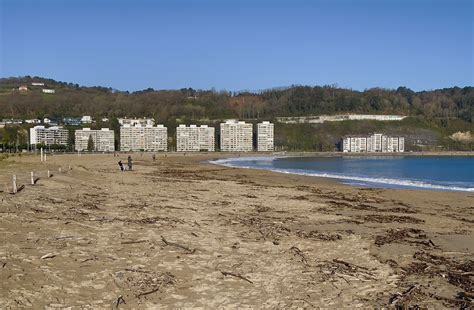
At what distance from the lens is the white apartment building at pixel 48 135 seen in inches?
5487

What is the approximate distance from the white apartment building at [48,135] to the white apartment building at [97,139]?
4.04m

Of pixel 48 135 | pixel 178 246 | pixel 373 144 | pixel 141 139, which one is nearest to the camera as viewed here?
pixel 178 246

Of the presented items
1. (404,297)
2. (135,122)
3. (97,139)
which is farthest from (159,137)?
(404,297)

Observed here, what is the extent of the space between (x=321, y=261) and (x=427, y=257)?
2.14m

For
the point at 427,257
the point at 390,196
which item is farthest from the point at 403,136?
the point at 427,257

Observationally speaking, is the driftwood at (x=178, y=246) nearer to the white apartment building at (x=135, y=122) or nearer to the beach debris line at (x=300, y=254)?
the beach debris line at (x=300, y=254)

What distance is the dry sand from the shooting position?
19.5 feet

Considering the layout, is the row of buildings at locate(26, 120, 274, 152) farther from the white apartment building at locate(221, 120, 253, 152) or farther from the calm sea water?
the calm sea water

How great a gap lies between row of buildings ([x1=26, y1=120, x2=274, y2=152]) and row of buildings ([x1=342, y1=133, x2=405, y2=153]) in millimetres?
29551

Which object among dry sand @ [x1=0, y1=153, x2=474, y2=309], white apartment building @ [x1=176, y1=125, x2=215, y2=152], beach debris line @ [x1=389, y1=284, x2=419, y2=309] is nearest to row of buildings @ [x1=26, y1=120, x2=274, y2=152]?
white apartment building @ [x1=176, y1=125, x2=215, y2=152]

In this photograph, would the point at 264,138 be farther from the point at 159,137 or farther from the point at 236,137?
the point at 159,137

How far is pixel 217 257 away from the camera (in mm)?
8016

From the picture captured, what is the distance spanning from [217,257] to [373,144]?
607 ft

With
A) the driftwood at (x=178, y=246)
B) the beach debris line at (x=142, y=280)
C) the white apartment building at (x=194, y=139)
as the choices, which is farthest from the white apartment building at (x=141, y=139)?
the beach debris line at (x=142, y=280)
